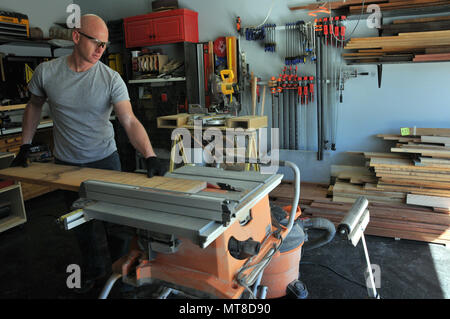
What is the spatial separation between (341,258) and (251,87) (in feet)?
7.44

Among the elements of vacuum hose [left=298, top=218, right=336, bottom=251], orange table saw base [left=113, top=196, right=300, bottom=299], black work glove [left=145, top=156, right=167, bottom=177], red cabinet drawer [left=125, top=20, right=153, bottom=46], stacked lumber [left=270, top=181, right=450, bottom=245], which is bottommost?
stacked lumber [left=270, top=181, right=450, bottom=245]

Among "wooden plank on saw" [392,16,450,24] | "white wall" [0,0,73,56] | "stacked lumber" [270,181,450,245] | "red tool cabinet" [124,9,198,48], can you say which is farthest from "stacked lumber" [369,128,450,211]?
"white wall" [0,0,73,56]

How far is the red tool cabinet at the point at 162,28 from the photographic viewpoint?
430 cm

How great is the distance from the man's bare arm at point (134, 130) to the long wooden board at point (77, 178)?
0.59 ft

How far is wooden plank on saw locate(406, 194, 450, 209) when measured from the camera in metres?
2.99

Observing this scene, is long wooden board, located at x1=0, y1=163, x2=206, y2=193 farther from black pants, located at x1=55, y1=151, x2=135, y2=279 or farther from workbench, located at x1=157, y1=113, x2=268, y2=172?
workbench, located at x1=157, y1=113, x2=268, y2=172

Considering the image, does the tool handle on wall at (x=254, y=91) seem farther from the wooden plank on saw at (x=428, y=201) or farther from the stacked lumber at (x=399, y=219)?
the wooden plank on saw at (x=428, y=201)

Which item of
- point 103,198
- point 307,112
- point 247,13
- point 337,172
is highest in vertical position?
point 247,13

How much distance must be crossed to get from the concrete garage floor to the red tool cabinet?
2.56m

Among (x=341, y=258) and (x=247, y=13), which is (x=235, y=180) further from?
(x=247, y=13)

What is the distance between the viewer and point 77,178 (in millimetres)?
1715
